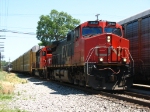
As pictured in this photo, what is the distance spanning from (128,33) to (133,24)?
0.74m

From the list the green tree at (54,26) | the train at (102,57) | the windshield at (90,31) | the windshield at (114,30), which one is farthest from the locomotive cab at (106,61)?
the green tree at (54,26)

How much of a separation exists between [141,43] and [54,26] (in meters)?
41.9

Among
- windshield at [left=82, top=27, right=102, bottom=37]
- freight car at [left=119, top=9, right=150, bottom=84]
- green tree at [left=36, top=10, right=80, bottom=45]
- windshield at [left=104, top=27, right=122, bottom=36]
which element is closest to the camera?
windshield at [left=82, top=27, right=102, bottom=37]

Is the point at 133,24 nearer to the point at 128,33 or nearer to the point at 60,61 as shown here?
the point at 128,33

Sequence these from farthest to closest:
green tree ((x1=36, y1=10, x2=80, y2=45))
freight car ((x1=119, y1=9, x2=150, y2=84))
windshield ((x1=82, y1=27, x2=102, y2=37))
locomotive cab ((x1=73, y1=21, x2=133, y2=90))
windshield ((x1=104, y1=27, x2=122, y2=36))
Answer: green tree ((x1=36, y1=10, x2=80, y2=45))
freight car ((x1=119, y1=9, x2=150, y2=84))
windshield ((x1=104, y1=27, x2=122, y2=36))
windshield ((x1=82, y1=27, x2=102, y2=37))
locomotive cab ((x1=73, y1=21, x2=133, y2=90))

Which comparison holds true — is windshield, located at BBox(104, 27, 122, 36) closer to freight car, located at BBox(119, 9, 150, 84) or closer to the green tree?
freight car, located at BBox(119, 9, 150, 84)

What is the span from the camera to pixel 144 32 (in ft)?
43.8

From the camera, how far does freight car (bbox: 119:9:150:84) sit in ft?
42.7

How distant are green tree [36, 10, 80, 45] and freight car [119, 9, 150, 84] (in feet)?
131

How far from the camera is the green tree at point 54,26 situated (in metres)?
54.2

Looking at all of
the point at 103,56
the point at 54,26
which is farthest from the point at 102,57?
the point at 54,26

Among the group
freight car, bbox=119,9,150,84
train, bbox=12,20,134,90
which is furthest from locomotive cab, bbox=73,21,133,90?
freight car, bbox=119,9,150,84

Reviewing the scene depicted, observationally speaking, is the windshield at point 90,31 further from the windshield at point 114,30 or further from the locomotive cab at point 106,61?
the windshield at point 114,30

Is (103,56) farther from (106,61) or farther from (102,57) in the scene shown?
(106,61)
